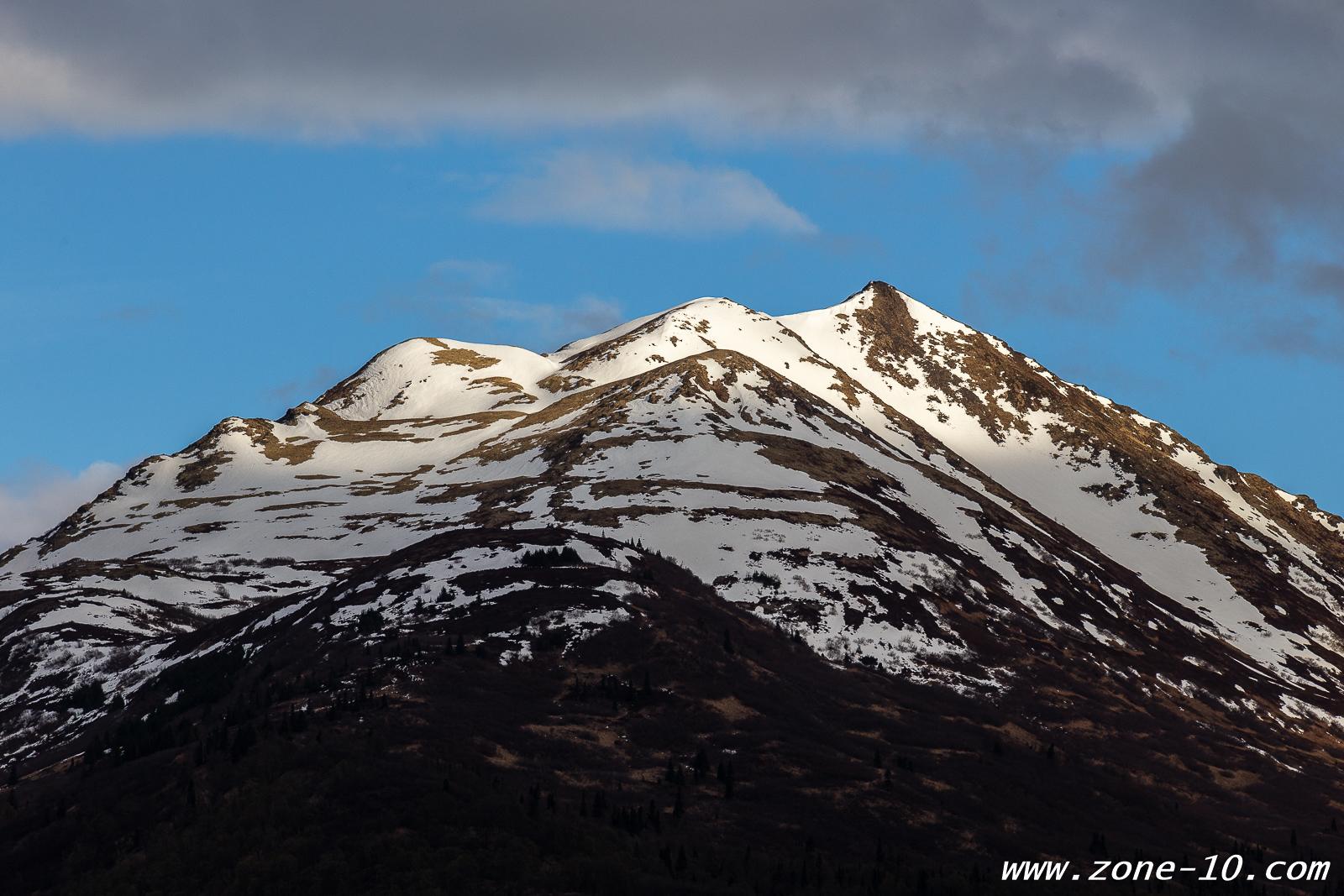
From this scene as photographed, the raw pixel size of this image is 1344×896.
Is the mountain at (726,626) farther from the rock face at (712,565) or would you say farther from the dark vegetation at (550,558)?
the dark vegetation at (550,558)

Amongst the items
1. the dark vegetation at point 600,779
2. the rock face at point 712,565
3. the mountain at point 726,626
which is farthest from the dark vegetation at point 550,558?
the dark vegetation at point 600,779

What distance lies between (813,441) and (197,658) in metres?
91.7

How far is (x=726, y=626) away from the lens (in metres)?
93.2

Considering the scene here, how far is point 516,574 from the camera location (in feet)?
314

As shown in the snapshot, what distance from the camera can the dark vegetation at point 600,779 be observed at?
52.9 meters

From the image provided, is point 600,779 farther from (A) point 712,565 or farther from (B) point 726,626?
(A) point 712,565

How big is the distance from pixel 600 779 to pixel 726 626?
3054 centimetres

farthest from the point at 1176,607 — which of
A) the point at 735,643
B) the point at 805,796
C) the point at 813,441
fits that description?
the point at 805,796

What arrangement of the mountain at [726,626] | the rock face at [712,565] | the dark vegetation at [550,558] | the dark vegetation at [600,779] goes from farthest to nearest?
the rock face at [712,565] → the dark vegetation at [550,558] → the mountain at [726,626] → the dark vegetation at [600,779]

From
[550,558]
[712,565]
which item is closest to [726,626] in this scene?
[550,558]

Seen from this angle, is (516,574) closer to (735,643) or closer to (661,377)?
→ (735,643)

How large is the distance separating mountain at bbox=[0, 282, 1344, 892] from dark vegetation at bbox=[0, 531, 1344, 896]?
0.48m

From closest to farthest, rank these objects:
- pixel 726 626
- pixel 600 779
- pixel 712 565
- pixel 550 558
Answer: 1. pixel 600 779
2. pixel 726 626
3. pixel 550 558
4. pixel 712 565

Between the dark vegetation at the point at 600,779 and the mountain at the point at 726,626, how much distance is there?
48 cm
